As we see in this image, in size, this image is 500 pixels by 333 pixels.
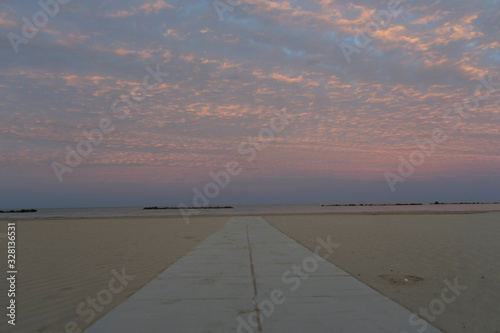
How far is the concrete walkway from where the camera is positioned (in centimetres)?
407

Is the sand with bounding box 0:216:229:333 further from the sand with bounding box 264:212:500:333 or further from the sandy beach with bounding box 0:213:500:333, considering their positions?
the sand with bounding box 264:212:500:333

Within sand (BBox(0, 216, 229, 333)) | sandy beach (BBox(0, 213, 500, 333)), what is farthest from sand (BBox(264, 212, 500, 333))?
sand (BBox(0, 216, 229, 333))

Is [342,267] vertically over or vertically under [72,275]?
under

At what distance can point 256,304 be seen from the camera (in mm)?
4855

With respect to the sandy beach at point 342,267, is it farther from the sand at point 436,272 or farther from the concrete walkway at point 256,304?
the concrete walkway at point 256,304

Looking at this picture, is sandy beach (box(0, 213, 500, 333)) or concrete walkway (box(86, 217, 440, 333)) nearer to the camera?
concrete walkway (box(86, 217, 440, 333))

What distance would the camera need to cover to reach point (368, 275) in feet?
24.0

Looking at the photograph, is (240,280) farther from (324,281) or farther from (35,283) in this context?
(35,283)

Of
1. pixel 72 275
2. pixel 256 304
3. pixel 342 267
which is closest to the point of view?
pixel 256 304

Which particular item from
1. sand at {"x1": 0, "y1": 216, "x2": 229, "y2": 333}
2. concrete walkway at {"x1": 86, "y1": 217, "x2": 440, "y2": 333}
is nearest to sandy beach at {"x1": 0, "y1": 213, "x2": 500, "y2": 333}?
sand at {"x1": 0, "y1": 216, "x2": 229, "y2": 333}

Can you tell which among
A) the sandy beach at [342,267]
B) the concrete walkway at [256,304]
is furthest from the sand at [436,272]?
the concrete walkway at [256,304]


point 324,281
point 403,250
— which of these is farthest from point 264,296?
point 403,250

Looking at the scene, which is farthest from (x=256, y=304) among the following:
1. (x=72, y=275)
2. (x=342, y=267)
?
(x=72, y=275)

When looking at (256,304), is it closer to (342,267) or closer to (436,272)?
(342,267)
